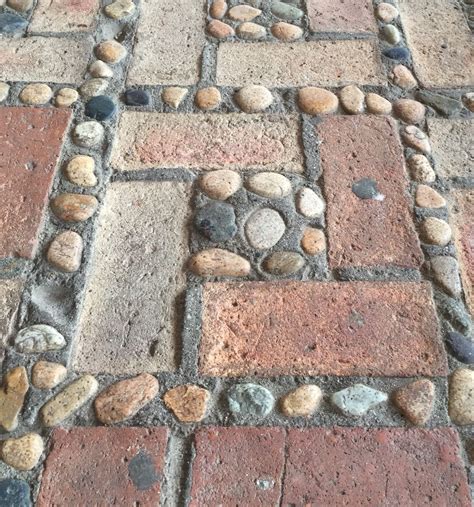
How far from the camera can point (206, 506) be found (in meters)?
0.98

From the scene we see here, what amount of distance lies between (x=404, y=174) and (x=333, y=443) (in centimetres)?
60

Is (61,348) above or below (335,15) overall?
below

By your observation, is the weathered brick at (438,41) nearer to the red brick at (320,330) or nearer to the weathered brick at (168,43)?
the weathered brick at (168,43)

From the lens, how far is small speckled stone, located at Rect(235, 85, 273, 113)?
1533 mm

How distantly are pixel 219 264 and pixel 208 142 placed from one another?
339 millimetres

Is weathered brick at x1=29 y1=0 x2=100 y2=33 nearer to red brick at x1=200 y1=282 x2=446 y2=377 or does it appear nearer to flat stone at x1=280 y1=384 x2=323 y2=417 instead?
red brick at x1=200 y1=282 x2=446 y2=377

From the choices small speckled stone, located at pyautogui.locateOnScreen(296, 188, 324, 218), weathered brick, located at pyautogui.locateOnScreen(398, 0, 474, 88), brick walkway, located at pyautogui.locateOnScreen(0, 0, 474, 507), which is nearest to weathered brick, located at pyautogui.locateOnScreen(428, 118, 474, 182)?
brick walkway, located at pyautogui.locateOnScreen(0, 0, 474, 507)

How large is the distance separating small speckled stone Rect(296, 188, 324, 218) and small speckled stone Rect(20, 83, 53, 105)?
0.63m

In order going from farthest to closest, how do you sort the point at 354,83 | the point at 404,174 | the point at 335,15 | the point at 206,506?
the point at 335,15
the point at 354,83
the point at 404,174
the point at 206,506

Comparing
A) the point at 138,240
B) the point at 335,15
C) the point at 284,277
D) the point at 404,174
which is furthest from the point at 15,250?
the point at 335,15

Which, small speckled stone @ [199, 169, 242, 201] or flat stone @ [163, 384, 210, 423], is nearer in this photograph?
flat stone @ [163, 384, 210, 423]

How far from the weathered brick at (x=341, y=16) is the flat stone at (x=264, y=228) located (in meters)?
0.65

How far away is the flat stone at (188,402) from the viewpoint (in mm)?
1066

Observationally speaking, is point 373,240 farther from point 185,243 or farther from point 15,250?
point 15,250
